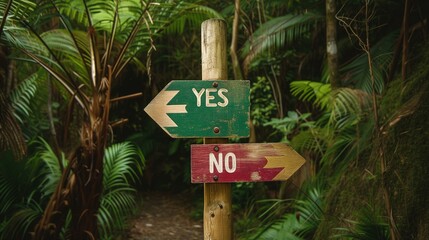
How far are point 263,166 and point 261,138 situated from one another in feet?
13.2

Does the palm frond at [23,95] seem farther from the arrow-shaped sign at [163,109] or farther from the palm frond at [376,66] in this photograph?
the palm frond at [376,66]

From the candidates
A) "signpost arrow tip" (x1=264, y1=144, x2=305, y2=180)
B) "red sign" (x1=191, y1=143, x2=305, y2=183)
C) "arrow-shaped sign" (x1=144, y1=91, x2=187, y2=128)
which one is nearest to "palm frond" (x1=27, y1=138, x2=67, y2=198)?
"arrow-shaped sign" (x1=144, y1=91, x2=187, y2=128)

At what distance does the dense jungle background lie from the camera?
2707 millimetres

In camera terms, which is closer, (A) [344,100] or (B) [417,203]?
(B) [417,203]

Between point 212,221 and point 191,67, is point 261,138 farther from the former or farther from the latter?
point 212,221

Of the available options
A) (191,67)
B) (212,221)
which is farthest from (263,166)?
(191,67)

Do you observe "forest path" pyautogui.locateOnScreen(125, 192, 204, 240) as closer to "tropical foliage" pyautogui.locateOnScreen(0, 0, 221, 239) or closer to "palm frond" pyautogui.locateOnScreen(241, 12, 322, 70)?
"tropical foliage" pyautogui.locateOnScreen(0, 0, 221, 239)

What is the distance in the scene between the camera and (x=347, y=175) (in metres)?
3.17

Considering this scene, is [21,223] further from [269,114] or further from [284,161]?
[269,114]

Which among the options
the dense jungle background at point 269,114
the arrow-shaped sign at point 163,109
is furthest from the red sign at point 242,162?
the dense jungle background at point 269,114

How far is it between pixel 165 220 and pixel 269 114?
6.33 feet

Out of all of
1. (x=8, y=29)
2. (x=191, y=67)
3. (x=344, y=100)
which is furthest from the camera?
(x=191, y=67)

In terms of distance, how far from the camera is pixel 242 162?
1.77 metres

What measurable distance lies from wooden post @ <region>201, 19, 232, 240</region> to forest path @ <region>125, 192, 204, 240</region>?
3.00 meters
